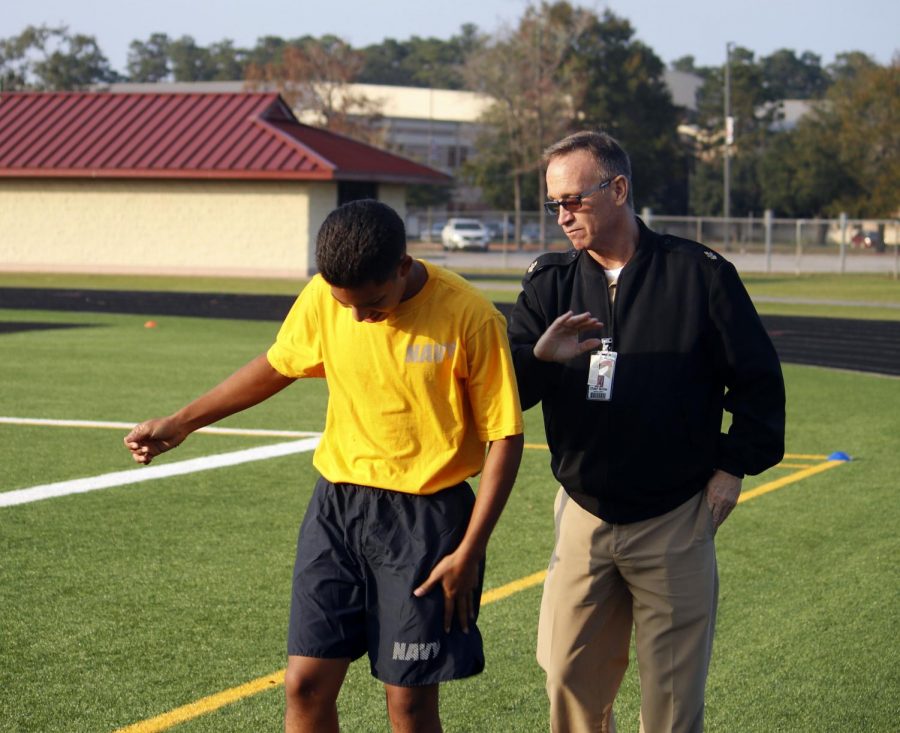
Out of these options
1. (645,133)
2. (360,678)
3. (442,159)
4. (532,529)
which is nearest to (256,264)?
(532,529)

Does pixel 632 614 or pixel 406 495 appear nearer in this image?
pixel 406 495

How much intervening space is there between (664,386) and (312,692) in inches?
49.1

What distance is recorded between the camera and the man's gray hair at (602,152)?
3918 millimetres

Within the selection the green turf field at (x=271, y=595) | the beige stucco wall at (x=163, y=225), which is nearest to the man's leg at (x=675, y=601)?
the green turf field at (x=271, y=595)

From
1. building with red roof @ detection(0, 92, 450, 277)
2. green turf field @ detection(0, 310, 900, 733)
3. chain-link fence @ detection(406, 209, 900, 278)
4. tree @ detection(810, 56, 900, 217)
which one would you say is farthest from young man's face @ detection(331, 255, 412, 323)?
tree @ detection(810, 56, 900, 217)

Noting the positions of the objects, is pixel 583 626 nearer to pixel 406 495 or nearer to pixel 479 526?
pixel 479 526

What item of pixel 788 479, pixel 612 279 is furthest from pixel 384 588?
pixel 788 479

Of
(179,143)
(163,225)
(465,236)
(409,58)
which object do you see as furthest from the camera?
(409,58)

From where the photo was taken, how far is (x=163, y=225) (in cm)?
3891

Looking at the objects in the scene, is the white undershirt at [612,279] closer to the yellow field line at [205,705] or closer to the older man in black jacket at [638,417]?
the older man in black jacket at [638,417]

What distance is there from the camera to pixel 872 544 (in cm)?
776

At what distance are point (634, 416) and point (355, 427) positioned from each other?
29.9 inches

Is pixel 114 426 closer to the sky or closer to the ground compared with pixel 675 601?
closer to the ground

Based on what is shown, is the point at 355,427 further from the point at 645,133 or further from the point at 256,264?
the point at 645,133
